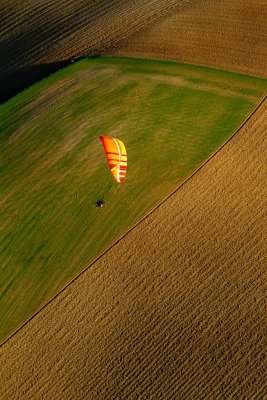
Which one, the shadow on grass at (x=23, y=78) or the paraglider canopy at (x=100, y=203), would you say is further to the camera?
the shadow on grass at (x=23, y=78)

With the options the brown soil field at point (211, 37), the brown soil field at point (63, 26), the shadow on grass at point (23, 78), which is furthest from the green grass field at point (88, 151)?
the brown soil field at point (63, 26)

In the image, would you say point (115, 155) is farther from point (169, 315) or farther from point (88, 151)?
point (169, 315)

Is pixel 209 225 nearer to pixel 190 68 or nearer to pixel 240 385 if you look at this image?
pixel 240 385

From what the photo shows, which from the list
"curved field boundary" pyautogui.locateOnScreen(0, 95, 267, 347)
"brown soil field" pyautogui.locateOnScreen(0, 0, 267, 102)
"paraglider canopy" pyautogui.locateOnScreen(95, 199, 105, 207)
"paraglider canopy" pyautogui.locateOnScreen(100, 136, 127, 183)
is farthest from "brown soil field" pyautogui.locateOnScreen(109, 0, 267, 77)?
"paraglider canopy" pyautogui.locateOnScreen(95, 199, 105, 207)

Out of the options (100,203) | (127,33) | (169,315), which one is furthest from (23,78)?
(169,315)

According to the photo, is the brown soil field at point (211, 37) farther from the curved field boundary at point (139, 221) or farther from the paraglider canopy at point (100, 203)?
the paraglider canopy at point (100, 203)

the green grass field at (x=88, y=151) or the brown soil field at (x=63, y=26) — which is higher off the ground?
the brown soil field at (x=63, y=26)

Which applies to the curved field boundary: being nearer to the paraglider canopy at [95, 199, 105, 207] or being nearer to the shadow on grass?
the paraglider canopy at [95, 199, 105, 207]
